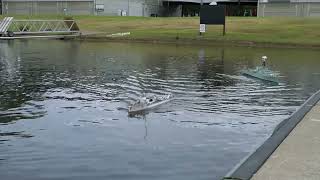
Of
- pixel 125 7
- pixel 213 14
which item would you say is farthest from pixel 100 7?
pixel 213 14

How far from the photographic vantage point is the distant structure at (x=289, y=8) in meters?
96.2

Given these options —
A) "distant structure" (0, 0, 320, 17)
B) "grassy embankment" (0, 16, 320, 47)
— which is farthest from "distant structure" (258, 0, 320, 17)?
"grassy embankment" (0, 16, 320, 47)

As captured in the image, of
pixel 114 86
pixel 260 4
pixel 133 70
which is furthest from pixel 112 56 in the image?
pixel 260 4

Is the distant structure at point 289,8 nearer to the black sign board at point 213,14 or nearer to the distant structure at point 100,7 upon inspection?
the distant structure at point 100,7

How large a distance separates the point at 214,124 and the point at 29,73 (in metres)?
14.6

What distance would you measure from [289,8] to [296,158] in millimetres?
91908

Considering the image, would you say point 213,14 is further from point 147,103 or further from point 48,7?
point 48,7

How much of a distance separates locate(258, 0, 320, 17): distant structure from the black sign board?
39104 millimetres

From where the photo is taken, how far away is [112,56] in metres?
38.8

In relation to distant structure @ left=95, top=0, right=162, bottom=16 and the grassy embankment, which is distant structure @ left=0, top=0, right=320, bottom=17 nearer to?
distant structure @ left=95, top=0, right=162, bottom=16

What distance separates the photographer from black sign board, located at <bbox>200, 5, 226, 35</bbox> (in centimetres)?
6209

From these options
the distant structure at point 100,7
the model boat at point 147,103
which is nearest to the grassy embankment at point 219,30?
the distant structure at point 100,7

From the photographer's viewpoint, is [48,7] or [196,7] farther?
[196,7]

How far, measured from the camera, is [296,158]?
995 cm
